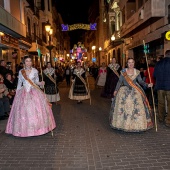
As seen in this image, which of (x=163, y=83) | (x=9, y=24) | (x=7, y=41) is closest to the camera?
(x=163, y=83)

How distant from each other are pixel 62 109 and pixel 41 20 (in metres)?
26.2

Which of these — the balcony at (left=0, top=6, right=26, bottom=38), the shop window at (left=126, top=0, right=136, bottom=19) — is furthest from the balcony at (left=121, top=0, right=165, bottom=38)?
the balcony at (left=0, top=6, right=26, bottom=38)

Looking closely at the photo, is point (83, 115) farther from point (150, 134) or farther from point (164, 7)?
point (164, 7)

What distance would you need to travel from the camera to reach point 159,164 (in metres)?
4.21

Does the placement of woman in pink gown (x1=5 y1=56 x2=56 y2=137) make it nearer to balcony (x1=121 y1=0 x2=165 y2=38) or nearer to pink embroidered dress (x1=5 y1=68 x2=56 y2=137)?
pink embroidered dress (x1=5 y1=68 x2=56 y2=137)

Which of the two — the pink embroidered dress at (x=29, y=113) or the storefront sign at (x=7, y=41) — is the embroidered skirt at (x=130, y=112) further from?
the storefront sign at (x=7, y=41)

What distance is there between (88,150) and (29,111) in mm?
1801

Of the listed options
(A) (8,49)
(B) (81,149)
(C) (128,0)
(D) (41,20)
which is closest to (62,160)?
(B) (81,149)

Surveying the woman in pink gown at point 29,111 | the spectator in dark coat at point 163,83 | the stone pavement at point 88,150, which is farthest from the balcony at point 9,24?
the spectator in dark coat at point 163,83

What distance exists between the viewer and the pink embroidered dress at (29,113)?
5773 mm

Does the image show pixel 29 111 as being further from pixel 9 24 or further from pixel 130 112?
pixel 9 24

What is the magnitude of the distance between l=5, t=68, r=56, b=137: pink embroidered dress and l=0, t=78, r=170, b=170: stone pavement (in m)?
0.19

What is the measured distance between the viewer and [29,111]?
19.1ft

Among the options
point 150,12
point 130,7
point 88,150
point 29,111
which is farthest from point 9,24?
point 88,150
